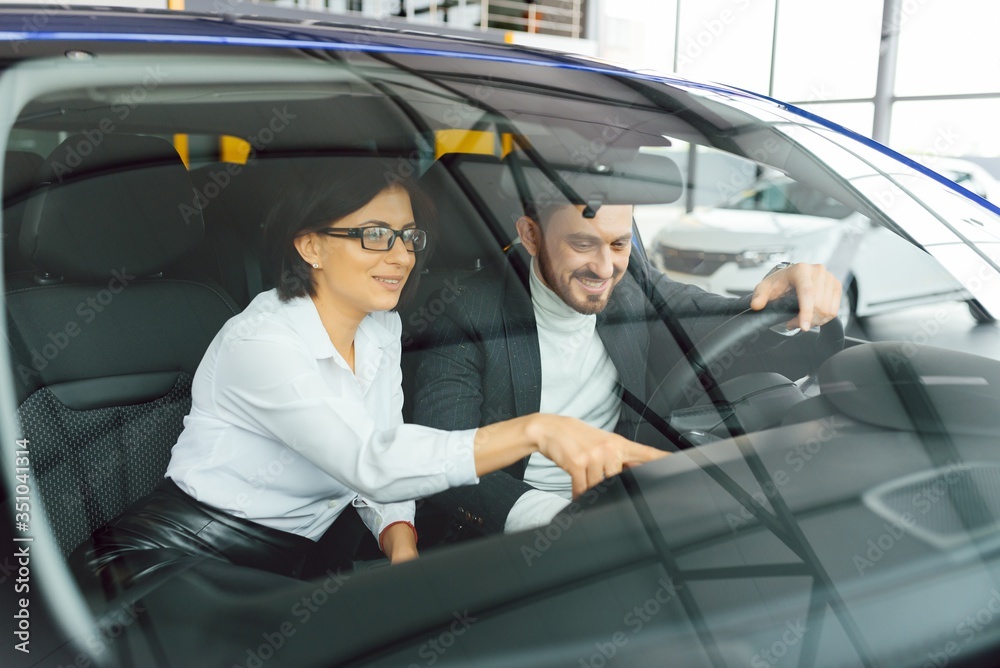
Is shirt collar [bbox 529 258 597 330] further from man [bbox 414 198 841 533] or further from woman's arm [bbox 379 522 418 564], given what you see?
woman's arm [bbox 379 522 418 564]

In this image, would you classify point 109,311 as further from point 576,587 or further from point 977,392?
point 977,392

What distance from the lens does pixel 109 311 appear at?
1045 mm

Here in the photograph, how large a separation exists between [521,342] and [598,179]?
30 centimetres

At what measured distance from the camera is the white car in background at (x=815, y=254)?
1.18 m

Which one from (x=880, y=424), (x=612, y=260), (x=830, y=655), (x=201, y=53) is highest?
(x=201, y=53)

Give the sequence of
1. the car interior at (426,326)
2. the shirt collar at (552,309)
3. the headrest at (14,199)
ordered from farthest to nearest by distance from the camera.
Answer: the shirt collar at (552,309) < the headrest at (14,199) < the car interior at (426,326)

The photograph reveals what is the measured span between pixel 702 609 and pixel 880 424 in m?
0.37

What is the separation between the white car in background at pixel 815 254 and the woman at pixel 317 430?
529 mm

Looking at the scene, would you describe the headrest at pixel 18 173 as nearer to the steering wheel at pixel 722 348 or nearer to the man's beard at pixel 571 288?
the man's beard at pixel 571 288

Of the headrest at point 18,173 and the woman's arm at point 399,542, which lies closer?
the woman's arm at point 399,542

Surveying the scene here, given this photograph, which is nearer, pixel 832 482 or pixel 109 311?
pixel 832 482

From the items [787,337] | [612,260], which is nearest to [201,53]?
[612,260]

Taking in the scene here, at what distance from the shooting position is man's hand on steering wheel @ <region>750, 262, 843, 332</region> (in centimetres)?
110

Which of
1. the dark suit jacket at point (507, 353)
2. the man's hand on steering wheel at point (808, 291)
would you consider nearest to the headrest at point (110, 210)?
the dark suit jacket at point (507, 353)
